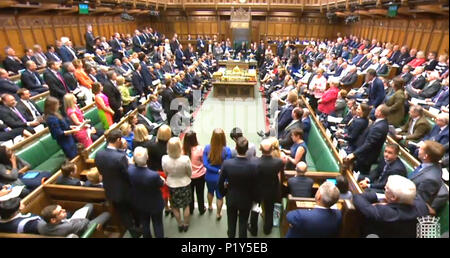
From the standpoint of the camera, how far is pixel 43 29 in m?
9.12

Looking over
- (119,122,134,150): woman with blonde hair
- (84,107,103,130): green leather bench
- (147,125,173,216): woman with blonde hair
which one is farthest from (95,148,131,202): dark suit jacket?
(84,107,103,130): green leather bench

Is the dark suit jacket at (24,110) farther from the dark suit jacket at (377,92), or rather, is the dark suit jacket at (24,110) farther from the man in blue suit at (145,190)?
the dark suit jacket at (377,92)

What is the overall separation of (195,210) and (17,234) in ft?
6.29

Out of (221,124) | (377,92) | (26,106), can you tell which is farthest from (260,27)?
(26,106)

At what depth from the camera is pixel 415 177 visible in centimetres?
200

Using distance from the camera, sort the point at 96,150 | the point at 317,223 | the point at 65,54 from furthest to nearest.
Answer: the point at 65,54, the point at 96,150, the point at 317,223

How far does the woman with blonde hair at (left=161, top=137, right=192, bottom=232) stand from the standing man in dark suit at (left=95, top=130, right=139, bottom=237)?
405 mm

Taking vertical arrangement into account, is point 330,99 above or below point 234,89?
above

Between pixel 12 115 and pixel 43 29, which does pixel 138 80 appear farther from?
pixel 43 29

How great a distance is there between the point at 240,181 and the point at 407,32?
418 inches

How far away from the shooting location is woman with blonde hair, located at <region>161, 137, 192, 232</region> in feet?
8.69

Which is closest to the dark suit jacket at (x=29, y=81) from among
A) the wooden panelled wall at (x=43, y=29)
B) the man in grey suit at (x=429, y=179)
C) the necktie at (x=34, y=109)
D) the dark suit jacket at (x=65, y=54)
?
the necktie at (x=34, y=109)

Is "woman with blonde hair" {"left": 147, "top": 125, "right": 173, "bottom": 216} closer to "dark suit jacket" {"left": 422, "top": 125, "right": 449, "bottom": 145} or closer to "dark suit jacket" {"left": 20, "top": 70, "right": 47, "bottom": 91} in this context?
"dark suit jacket" {"left": 422, "top": 125, "right": 449, "bottom": 145}

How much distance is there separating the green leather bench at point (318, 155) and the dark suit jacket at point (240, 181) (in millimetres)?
1351
